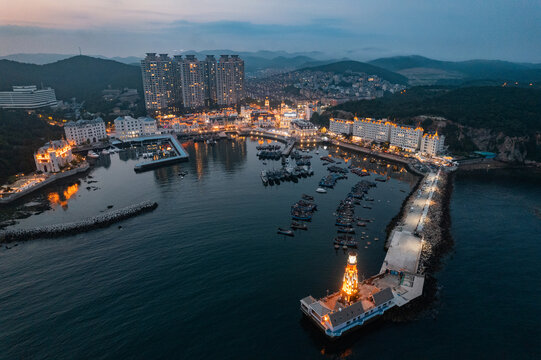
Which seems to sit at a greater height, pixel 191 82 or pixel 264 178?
pixel 191 82

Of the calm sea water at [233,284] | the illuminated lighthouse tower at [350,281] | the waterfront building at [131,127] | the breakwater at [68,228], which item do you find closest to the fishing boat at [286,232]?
the calm sea water at [233,284]

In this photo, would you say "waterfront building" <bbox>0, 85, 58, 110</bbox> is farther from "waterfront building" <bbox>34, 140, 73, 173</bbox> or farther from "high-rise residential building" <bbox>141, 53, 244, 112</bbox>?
"waterfront building" <bbox>34, 140, 73, 173</bbox>

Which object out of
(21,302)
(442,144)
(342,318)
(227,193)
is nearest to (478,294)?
(342,318)

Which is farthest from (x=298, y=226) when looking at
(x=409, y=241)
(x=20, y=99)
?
(x=20, y=99)

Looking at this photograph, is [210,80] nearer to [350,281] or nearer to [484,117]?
[484,117]

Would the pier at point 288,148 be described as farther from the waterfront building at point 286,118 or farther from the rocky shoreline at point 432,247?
the rocky shoreline at point 432,247
